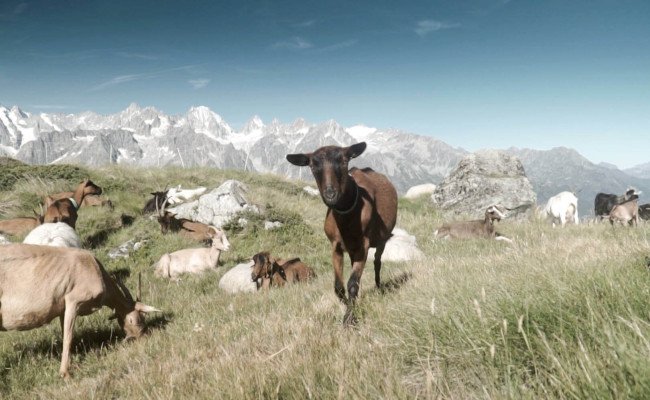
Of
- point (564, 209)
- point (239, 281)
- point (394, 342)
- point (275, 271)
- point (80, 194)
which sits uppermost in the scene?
point (80, 194)

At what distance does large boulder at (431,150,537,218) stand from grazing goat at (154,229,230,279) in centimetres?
1732

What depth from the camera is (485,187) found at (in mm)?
24938

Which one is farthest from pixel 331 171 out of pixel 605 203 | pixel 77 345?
pixel 605 203

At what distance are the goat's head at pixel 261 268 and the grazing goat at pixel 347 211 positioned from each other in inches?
144

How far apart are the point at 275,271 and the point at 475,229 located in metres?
10.5

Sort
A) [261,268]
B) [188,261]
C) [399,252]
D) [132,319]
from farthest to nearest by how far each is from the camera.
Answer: [399,252] < [188,261] < [261,268] < [132,319]

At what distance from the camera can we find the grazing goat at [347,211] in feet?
17.4

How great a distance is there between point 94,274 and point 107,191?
1520 cm

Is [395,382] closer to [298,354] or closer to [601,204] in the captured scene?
[298,354]

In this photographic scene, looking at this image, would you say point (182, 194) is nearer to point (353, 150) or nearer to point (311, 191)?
point (311, 191)

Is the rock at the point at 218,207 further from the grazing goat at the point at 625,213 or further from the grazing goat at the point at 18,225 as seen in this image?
the grazing goat at the point at 625,213

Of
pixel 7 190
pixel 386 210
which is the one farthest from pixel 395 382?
pixel 7 190

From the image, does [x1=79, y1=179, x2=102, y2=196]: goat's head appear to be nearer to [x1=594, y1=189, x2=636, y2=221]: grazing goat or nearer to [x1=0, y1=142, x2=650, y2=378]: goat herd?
[x1=0, y1=142, x2=650, y2=378]: goat herd

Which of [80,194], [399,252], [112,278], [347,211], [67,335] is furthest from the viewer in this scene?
[80,194]
